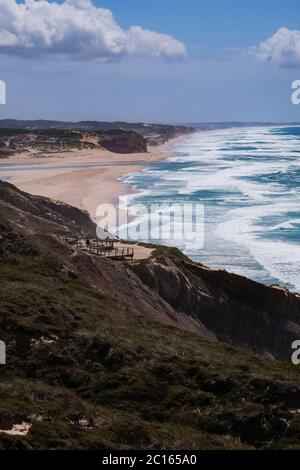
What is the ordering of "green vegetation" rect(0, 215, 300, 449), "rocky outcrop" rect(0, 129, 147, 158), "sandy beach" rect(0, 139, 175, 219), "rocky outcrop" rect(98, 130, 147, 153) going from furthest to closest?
"rocky outcrop" rect(98, 130, 147, 153)
"rocky outcrop" rect(0, 129, 147, 158)
"sandy beach" rect(0, 139, 175, 219)
"green vegetation" rect(0, 215, 300, 449)

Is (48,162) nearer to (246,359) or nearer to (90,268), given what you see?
(90,268)

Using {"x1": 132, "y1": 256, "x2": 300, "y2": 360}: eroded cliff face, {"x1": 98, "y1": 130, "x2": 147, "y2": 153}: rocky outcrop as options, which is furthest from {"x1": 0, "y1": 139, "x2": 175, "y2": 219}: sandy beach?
{"x1": 132, "y1": 256, "x2": 300, "y2": 360}: eroded cliff face

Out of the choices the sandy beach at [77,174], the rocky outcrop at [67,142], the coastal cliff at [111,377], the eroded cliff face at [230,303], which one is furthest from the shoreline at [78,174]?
the coastal cliff at [111,377]

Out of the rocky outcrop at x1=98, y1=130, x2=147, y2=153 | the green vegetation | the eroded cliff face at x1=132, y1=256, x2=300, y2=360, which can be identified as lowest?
the eroded cliff face at x1=132, y1=256, x2=300, y2=360

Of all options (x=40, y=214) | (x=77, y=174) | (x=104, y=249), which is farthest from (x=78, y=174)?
(x=104, y=249)

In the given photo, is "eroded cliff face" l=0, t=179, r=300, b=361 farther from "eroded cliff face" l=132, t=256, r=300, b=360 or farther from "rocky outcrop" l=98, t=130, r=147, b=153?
"rocky outcrop" l=98, t=130, r=147, b=153

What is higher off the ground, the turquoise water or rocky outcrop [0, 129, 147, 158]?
rocky outcrop [0, 129, 147, 158]

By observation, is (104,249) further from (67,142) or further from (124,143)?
(67,142)

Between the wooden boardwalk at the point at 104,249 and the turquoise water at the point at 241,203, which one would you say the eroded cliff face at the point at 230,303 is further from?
the turquoise water at the point at 241,203
